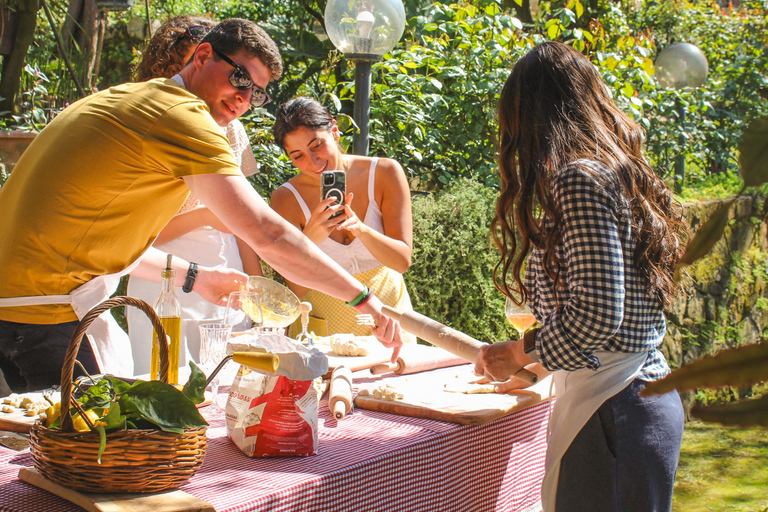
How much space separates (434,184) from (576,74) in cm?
399

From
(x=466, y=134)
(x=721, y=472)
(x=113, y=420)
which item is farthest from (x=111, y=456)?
(x=466, y=134)

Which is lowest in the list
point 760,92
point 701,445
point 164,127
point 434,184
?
point 701,445

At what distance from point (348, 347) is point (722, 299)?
4.80 meters

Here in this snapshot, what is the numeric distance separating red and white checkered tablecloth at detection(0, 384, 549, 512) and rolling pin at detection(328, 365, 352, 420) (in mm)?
36

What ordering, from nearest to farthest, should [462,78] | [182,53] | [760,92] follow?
[760,92]
[182,53]
[462,78]

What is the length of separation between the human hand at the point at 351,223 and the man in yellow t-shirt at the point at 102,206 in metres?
0.96

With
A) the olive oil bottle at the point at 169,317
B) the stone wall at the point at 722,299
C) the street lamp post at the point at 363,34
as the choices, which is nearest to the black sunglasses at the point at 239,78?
the olive oil bottle at the point at 169,317

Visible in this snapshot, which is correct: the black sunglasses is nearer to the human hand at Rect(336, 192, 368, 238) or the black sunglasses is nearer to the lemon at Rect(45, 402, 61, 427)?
the human hand at Rect(336, 192, 368, 238)

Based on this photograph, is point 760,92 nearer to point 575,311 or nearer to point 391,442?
point 575,311

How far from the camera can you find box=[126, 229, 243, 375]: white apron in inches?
108

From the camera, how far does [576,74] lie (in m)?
1.65

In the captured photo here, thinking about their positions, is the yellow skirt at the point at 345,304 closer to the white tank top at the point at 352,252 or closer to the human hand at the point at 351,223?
the white tank top at the point at 352,252

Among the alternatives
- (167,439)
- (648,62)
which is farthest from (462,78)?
(167,439)

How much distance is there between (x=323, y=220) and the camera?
2.85 metres
